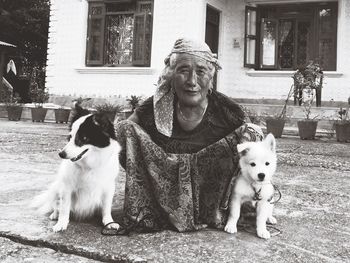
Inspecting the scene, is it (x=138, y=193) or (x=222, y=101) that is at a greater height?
(x=222, y=101)

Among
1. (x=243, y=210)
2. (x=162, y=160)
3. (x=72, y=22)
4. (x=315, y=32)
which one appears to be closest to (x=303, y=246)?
(x=243, y=210)

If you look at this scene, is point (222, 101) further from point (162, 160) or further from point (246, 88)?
point (246, 88)

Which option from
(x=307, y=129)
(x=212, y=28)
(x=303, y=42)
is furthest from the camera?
(x=212, y=28)

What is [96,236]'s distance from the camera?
208 cm

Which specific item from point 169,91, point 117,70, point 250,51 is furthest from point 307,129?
point 169,91

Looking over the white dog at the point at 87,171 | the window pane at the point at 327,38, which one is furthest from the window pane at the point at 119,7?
the white dog at the point at 87,171

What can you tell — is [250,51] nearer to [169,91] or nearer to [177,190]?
[169,91]

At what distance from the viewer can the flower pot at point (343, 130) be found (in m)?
7.70

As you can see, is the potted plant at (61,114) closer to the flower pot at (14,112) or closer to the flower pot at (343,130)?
the flower pot at (14,112)

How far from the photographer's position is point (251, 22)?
1165 cm

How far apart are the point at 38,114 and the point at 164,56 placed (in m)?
3.79

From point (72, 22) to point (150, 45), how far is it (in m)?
2.65

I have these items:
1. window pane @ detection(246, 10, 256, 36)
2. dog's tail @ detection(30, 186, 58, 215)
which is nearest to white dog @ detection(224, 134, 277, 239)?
dog's tail @ detection(30, 186, 58, 215)

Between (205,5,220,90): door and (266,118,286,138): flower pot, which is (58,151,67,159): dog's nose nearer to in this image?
(266,118,286,138): flower pot
